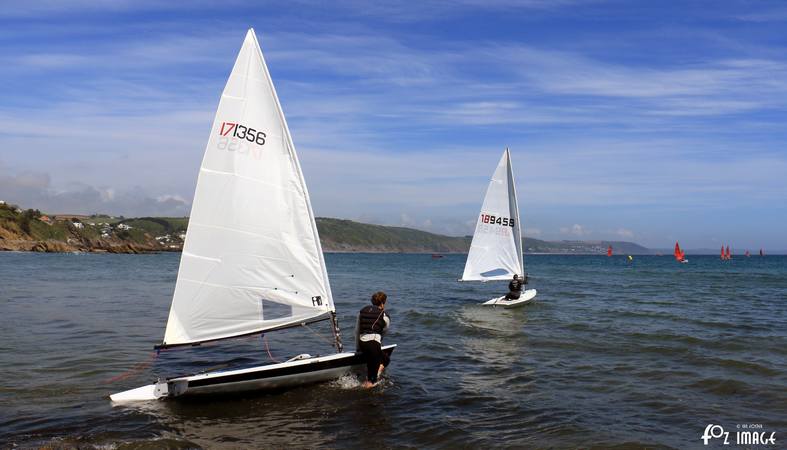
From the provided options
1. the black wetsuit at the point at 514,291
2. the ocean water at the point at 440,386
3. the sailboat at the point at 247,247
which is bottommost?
the ocean water at the point at 440,386

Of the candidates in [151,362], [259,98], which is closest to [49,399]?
[151,362]

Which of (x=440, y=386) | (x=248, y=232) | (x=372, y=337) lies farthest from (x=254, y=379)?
(x=440, y=386)

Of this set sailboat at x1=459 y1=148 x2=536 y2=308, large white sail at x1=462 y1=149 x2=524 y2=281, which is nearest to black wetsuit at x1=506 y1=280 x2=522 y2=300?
sailboat at x1=459 y1=148 x2=536 y2=308

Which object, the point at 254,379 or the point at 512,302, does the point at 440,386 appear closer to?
the point at 254,379

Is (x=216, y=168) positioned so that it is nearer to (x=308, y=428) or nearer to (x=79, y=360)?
(x=308, y=428)

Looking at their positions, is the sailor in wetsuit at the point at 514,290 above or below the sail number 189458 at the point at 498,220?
below

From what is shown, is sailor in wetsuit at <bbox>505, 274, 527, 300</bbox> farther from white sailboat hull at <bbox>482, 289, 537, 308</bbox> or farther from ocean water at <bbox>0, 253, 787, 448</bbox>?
ocean water at <bbox>0, 253, 787, 448</bbox>

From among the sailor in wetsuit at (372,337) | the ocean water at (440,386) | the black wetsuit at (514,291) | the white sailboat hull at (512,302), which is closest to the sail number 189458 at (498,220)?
the black wetsuit at (514,291)

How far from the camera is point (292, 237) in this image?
12.3 metres

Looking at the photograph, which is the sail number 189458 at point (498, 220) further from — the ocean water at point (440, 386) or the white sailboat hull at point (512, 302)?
the ocean water at point (440, 386)

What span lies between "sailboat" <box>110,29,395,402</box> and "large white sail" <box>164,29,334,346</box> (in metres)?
0.02
